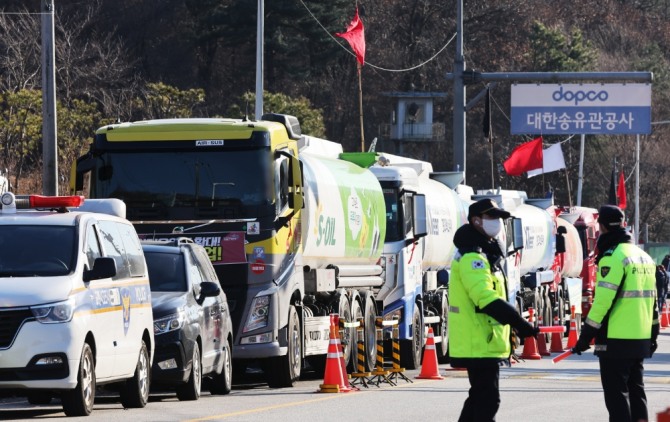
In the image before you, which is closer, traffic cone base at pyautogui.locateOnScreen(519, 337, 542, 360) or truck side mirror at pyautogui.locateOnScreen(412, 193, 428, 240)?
truck side mirror at pyautogui.locateOnScreen(412, 193, 428, 240)

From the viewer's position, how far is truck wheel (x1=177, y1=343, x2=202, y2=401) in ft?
58.7

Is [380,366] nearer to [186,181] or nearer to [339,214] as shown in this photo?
[339,214]

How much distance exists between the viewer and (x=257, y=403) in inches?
703

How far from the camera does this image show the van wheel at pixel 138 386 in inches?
658

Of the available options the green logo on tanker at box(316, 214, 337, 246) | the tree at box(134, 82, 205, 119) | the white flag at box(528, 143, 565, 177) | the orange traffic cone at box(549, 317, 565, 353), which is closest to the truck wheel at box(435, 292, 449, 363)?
the orange traffic cone at box(549, 317, 565, 353)

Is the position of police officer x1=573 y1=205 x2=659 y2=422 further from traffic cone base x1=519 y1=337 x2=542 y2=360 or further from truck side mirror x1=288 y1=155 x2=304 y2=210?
traffic cone base x1=519 y1=337 x2=542 y2=360

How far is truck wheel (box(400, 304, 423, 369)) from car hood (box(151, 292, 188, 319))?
874cm

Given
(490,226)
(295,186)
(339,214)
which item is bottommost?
(490,226)

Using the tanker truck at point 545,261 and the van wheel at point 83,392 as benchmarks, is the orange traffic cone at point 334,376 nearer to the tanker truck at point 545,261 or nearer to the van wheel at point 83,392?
the van wheel at point 83,392

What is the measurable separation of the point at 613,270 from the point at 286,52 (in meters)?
64.3

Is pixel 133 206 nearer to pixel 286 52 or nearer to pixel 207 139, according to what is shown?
pixel 207 139

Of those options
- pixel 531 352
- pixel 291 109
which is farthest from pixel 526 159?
pixel 531 352

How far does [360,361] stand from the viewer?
22.9 m

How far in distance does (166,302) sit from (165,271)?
84 centimetres
